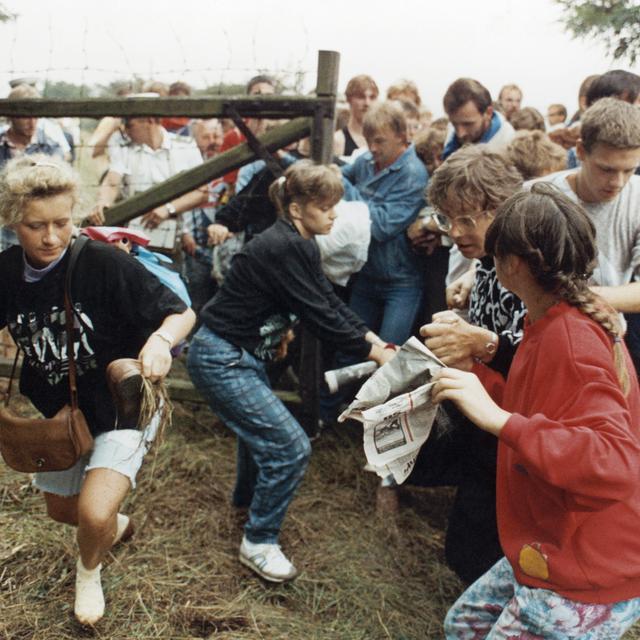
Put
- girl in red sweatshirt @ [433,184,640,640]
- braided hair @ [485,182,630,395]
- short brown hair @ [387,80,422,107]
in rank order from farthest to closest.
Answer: short brown hair @ [387,80,422,107] → braided hair @ [485,182,630,395] → girl in red sweatshirt @ [433,184,640,640]

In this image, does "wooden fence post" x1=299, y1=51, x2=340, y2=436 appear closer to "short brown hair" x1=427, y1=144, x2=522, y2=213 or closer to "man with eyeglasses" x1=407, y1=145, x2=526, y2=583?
"man with eyeglasses" x1=407, y1=145, x2=526, y2=583

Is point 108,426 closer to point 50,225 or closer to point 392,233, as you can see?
point 50,225

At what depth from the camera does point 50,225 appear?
2551 mm

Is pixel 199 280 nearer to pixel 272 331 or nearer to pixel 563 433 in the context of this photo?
pixel 272 331

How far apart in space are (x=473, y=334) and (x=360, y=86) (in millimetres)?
3491

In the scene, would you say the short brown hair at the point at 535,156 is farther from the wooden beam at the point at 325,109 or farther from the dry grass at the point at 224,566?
the dry grass at the point at 224,566

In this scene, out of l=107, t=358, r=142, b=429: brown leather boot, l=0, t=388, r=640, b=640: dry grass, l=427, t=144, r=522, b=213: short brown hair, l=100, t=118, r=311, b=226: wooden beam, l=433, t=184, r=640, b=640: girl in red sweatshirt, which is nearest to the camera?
l=433, t=184, r=640, b=640: girl in red sweatshirt

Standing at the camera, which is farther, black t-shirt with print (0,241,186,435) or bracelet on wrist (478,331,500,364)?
black t-shirt with print (0,241,186,435)

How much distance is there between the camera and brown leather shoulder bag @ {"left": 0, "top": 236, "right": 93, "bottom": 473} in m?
2.54

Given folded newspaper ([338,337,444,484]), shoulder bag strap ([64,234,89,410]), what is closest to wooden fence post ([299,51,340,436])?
shoulder bag strap ([64,234,89,410])

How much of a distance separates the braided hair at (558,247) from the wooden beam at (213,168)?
2.46 metres

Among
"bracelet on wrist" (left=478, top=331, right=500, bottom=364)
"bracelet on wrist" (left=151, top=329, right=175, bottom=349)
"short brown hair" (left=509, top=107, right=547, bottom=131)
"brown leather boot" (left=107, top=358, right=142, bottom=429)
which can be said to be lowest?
"brown leather boot" (left=107, top=358, right=142, bottom=429)

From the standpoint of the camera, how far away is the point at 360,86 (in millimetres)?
5344

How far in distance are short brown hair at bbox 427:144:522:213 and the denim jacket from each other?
1.46 metres
